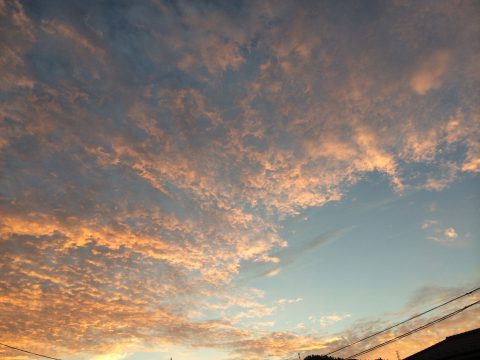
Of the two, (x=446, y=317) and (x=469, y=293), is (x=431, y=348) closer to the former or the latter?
(x=446, y=317)

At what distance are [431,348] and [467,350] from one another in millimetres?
6056

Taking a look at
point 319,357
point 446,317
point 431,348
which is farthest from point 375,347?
point 319,357

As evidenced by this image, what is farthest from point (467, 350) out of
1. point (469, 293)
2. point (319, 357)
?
point (319, 357)

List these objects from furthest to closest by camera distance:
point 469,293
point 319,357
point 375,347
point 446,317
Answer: point 319,357
point 375,347
point 446,317
point 469,293

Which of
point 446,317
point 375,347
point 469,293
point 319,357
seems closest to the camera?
point 469,293

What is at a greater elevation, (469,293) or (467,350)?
(469,293)

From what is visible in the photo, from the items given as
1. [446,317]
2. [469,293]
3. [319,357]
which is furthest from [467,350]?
[319,357]

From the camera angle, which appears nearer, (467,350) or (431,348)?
(467,350)

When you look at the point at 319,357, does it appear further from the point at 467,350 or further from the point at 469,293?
the point at 469,293

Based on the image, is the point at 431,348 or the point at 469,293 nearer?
the point at 469,293

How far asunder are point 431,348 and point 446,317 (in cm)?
833

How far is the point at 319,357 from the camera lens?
49.3 meters

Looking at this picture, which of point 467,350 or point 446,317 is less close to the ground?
point 446,317

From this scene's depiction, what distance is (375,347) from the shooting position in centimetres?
2659
